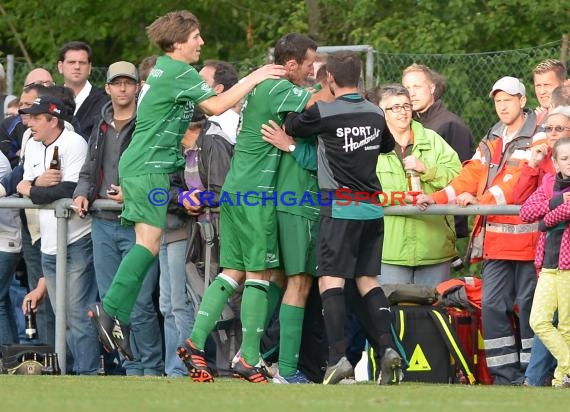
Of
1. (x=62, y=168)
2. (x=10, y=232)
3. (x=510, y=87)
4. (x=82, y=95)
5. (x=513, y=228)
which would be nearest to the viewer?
(x=513, y=228)

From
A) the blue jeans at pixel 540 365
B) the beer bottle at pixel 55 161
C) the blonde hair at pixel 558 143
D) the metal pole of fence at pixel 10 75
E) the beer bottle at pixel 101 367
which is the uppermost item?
the metal pole of fence at pixel 10 75

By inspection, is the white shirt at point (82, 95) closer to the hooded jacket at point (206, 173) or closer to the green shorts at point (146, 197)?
the hooded jacket at point (206, 173)

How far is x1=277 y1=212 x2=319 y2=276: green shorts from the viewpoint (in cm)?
1064

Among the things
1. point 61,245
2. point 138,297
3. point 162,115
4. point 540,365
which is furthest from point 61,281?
point 540,365

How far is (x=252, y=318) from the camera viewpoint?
34.5ft

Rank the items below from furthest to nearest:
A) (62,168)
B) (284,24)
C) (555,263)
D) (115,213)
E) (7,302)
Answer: (284,24), (7,302), (62,168), (115,213), (555,263)

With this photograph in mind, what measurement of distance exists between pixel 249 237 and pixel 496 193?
2.01 metres

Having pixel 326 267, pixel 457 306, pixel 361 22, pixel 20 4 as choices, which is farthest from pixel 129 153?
pixel 20 4

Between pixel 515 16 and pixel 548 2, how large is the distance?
0.55m

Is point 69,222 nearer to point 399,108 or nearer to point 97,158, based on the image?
point 97,158

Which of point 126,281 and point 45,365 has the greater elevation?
point 126,281

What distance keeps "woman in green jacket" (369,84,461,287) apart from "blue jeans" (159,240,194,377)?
5.16 ft

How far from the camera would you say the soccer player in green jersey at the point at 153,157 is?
34.4 feet

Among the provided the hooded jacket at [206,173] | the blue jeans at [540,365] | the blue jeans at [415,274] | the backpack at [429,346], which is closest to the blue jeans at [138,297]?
the hooded jacket at [206,173]
